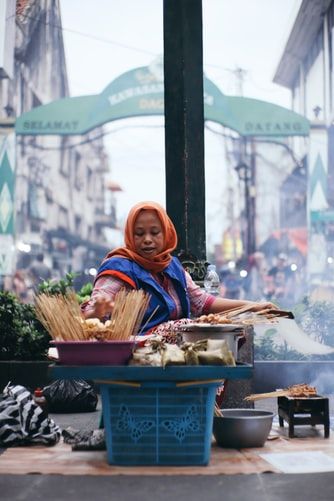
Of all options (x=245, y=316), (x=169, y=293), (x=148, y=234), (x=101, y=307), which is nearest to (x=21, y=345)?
(x=169, y=293)

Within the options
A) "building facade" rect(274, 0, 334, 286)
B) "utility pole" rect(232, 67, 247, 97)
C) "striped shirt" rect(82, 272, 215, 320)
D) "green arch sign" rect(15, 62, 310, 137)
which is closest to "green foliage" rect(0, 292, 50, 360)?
"striped shirt" rect(82, 272, 215, 320)

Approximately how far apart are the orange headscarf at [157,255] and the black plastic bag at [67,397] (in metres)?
1.82

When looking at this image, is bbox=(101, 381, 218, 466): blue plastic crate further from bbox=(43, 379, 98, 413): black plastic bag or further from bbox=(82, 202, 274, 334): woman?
bbox=(43, 379, 98, 413): black plastic bag

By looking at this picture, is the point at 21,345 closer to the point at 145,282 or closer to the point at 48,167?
the point at 145,282

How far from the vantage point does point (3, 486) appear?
326 cm

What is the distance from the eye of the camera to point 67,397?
606 centimetres

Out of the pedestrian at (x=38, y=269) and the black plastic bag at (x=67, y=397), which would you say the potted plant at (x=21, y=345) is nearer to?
the black plastic bag at (x=67, y=397)

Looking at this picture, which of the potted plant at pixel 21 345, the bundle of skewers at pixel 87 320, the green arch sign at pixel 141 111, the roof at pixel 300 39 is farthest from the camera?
the green arch sign at pixel 141 111

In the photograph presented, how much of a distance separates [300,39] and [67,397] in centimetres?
935

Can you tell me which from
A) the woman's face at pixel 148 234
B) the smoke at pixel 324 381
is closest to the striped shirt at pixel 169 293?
the woman's face at pixel 148 234

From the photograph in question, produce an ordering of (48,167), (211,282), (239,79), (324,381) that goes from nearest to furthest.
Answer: (211,282), (324,381), (239,79), (48,167)

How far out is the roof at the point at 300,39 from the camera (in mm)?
13219

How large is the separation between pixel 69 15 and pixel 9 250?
416 cm

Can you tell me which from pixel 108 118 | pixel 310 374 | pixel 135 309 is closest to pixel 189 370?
pixel 135 309
